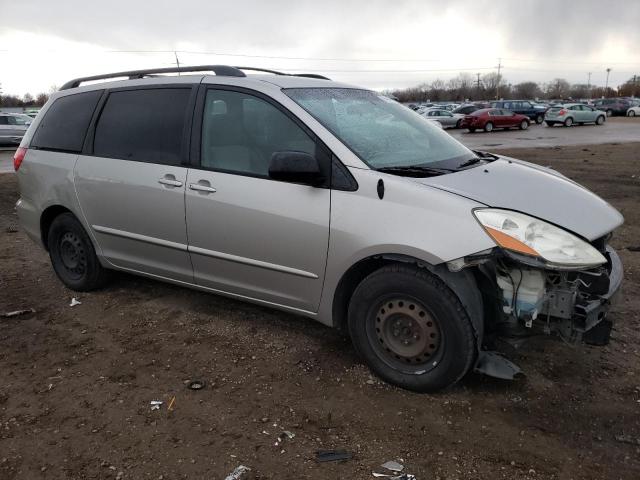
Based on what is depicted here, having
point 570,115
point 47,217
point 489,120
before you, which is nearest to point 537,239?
point 47,217

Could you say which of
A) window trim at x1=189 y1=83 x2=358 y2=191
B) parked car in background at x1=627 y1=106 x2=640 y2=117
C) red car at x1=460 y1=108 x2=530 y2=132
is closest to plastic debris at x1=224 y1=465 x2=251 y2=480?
window trim at x1=189 y1=83 x2=358 y2=191

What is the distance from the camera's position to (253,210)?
355cm

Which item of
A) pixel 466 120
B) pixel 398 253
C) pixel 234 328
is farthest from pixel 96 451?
pixel 466 120

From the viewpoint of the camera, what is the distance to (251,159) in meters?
3.65

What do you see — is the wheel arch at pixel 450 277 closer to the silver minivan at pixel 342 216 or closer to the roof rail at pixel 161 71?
the silver minivan at pixel 342 216

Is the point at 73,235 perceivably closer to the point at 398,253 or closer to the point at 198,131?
the point at 198,131

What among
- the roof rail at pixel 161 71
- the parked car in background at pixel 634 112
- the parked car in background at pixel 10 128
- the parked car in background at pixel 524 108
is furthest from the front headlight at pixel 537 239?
the parked car in background at pixel 634 112

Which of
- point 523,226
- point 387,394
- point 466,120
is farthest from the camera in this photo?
point 466,120

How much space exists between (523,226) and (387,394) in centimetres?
123

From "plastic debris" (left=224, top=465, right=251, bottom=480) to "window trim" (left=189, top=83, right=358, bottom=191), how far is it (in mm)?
1604

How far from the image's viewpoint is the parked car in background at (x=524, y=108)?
38.8 m

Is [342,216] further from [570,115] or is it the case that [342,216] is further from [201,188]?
[570,115]

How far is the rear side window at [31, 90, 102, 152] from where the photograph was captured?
466 cm

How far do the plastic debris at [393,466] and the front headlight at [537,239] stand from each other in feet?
3.95
